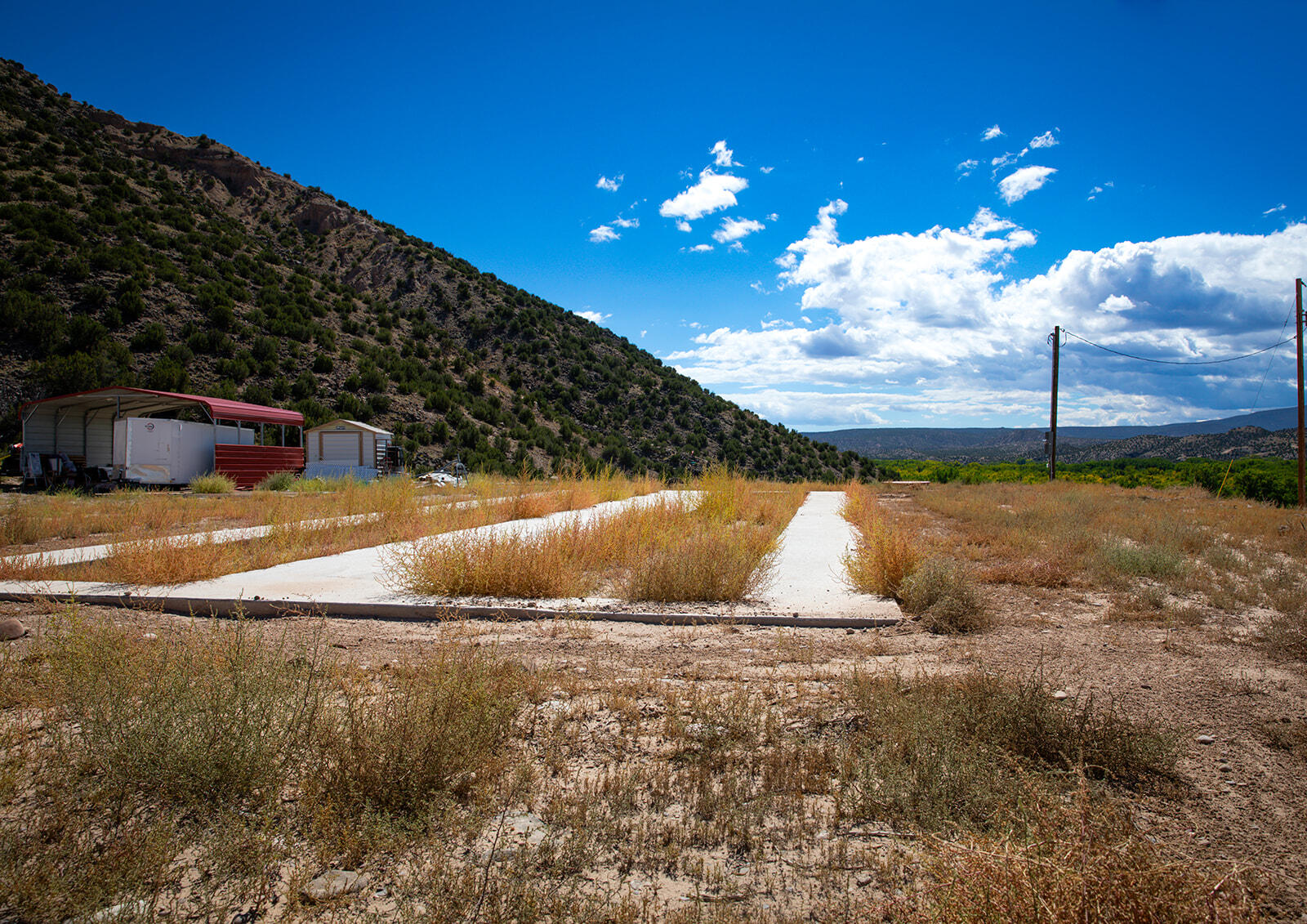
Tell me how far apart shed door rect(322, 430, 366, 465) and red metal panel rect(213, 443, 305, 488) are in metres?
1.11

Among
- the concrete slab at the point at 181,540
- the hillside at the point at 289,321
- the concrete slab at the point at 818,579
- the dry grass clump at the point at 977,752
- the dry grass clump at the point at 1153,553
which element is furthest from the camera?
the hillside at the point at 289,321

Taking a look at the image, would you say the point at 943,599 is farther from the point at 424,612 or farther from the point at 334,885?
the point at 334,885

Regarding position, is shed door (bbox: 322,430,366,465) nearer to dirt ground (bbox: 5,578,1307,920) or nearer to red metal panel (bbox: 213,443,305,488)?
red metal panel (bbox: 213,443,305,488)

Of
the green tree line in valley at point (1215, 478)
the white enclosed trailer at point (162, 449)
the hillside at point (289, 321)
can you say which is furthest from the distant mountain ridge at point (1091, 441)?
the white enclosed trailer at point (162, 449)

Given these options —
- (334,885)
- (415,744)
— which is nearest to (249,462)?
(415,744)

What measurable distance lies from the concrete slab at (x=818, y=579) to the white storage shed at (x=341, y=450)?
58.4 ft

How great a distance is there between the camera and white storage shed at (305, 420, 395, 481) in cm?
2494

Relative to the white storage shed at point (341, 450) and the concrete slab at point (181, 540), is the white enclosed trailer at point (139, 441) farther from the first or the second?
the concrete slab at point (181, 540)

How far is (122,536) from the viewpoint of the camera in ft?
28.2

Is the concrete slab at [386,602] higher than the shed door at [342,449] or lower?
lower

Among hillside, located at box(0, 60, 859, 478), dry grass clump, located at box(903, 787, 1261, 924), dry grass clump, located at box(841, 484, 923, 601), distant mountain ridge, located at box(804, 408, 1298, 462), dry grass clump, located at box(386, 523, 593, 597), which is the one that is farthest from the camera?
distant mountain ridge, located at box(804, 408, 1298, 462)

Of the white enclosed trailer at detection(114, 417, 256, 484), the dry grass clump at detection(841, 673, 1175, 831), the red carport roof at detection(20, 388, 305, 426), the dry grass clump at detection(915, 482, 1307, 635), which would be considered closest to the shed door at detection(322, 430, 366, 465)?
the red carport roof at detection(20, 388, 305, 426)

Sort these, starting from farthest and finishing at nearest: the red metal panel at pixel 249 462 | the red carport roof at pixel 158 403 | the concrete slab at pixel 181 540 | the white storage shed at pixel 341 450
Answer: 1. the white storage shed at pixel 341 450
2. the red metal panel at pixel 249 462
3. the red carport roof at pixel 158 403
4. the concrete slab at pixel 181 540

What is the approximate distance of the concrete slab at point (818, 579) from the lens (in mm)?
6504
